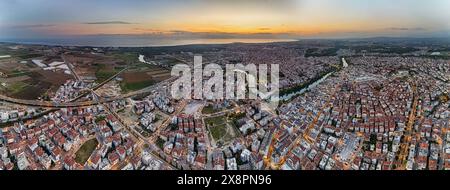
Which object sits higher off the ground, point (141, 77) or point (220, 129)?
point (141, 77)

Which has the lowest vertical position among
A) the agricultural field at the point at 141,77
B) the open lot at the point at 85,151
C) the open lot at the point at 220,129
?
the open lot at the point at 85,151

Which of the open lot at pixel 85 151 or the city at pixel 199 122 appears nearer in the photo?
the city at pixel 199 122

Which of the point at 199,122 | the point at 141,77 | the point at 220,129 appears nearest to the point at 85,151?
the point at 199,122

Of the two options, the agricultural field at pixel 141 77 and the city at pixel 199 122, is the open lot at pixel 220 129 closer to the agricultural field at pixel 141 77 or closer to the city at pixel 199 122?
the city at pixel 199 122

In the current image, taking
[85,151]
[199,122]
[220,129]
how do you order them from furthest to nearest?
[199,122]
[220,129]
[85,151]

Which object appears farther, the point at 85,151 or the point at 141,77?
the point at 141,77

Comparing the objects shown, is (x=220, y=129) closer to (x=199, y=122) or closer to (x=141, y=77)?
(x=199, y=122)

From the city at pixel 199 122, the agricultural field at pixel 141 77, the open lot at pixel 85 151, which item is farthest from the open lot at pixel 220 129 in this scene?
the agricultural field at pixel 141 77

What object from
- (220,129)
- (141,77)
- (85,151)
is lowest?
Answer: (85,151)

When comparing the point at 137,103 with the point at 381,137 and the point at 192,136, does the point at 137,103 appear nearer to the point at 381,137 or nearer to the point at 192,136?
the point at 192,136

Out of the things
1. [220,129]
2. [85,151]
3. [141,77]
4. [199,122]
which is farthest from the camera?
[141,77]

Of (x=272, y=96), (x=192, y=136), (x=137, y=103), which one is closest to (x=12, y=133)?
(x=137, y=103)
